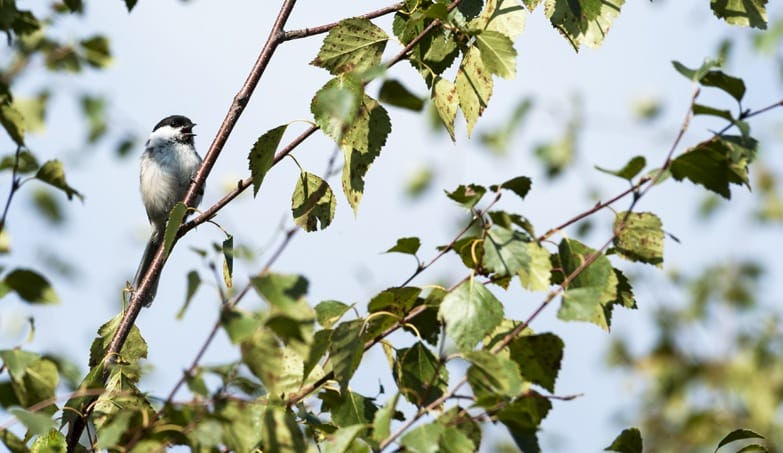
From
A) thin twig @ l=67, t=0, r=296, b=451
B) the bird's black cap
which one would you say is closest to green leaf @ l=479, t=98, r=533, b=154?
the bird's black cap

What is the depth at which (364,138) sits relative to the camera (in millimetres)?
2283

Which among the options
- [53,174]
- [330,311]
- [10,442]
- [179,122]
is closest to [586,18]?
[330,311]

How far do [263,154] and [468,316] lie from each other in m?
0.69

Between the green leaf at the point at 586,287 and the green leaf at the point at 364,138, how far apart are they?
1.76 ft

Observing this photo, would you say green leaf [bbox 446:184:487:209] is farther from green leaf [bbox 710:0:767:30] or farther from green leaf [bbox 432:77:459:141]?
green leaf [bbox 710:0:767:30]

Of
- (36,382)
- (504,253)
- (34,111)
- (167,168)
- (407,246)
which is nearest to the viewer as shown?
(36,382)

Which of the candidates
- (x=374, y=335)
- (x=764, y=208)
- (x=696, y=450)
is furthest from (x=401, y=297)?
(x=764, y=208)

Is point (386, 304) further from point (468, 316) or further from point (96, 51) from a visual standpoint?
point (96, 51)

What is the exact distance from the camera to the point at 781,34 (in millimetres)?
6379

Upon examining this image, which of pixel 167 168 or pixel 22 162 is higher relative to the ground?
pixel 167 168

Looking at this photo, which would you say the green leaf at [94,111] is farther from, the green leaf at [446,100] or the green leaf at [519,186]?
the green leaf at [519,186]

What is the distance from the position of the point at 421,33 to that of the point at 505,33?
8.2 inches

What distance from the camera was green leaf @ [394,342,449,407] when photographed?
207cm

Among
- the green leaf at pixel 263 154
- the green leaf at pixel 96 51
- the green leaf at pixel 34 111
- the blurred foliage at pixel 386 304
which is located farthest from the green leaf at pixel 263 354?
the green leaf at pixel 34 111
